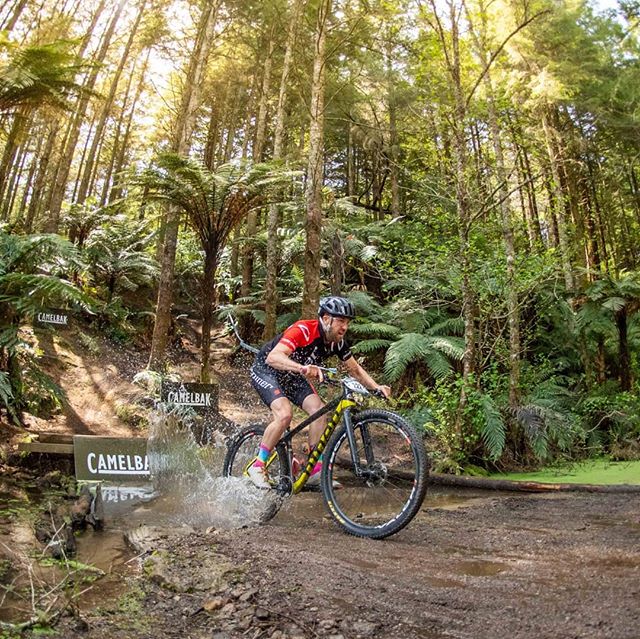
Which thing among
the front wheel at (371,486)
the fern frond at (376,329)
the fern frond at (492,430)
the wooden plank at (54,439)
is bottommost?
the front wheel at (371,486)

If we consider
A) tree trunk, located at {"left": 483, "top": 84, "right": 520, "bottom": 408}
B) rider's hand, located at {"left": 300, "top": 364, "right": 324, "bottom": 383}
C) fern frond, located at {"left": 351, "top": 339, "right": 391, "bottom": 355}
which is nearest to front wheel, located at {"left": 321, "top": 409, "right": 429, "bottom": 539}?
rider's hand, located at {"left": 300, "top": 364, "right": 324, "bottom": 383}

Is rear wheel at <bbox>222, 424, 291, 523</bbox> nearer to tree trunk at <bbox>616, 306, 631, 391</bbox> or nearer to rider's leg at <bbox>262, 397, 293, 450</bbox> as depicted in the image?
rider's leg at <bbox>262, 397, 293, 450</bbox>

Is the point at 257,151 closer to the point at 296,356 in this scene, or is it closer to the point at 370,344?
the point at 370,344

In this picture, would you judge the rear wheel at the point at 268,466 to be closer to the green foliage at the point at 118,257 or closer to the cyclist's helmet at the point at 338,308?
the cyclist's helmet at the point at 338,308

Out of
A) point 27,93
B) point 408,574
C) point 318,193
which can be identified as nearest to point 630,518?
point 408,574

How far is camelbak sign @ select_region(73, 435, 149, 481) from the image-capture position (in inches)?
213

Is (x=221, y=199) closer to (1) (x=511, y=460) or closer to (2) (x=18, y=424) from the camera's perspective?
(2) (x=18, y=424)

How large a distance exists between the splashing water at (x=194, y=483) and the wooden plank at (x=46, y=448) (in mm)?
810

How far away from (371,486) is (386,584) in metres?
1.39

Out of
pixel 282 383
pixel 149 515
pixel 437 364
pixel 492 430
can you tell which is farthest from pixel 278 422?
pixel 437 364

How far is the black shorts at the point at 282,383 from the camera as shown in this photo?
4887 mm

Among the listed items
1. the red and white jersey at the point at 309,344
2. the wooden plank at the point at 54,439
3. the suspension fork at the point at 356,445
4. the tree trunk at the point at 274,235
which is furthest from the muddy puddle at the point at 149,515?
the tree trunk at the point at 274,235

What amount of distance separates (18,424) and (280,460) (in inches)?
127

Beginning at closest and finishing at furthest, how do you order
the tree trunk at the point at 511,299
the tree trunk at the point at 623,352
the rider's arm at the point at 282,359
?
the rider's arm at the point at 282,359 < the tree trunk at the point at 511,299 < the tree trunk at the point at 623,352
